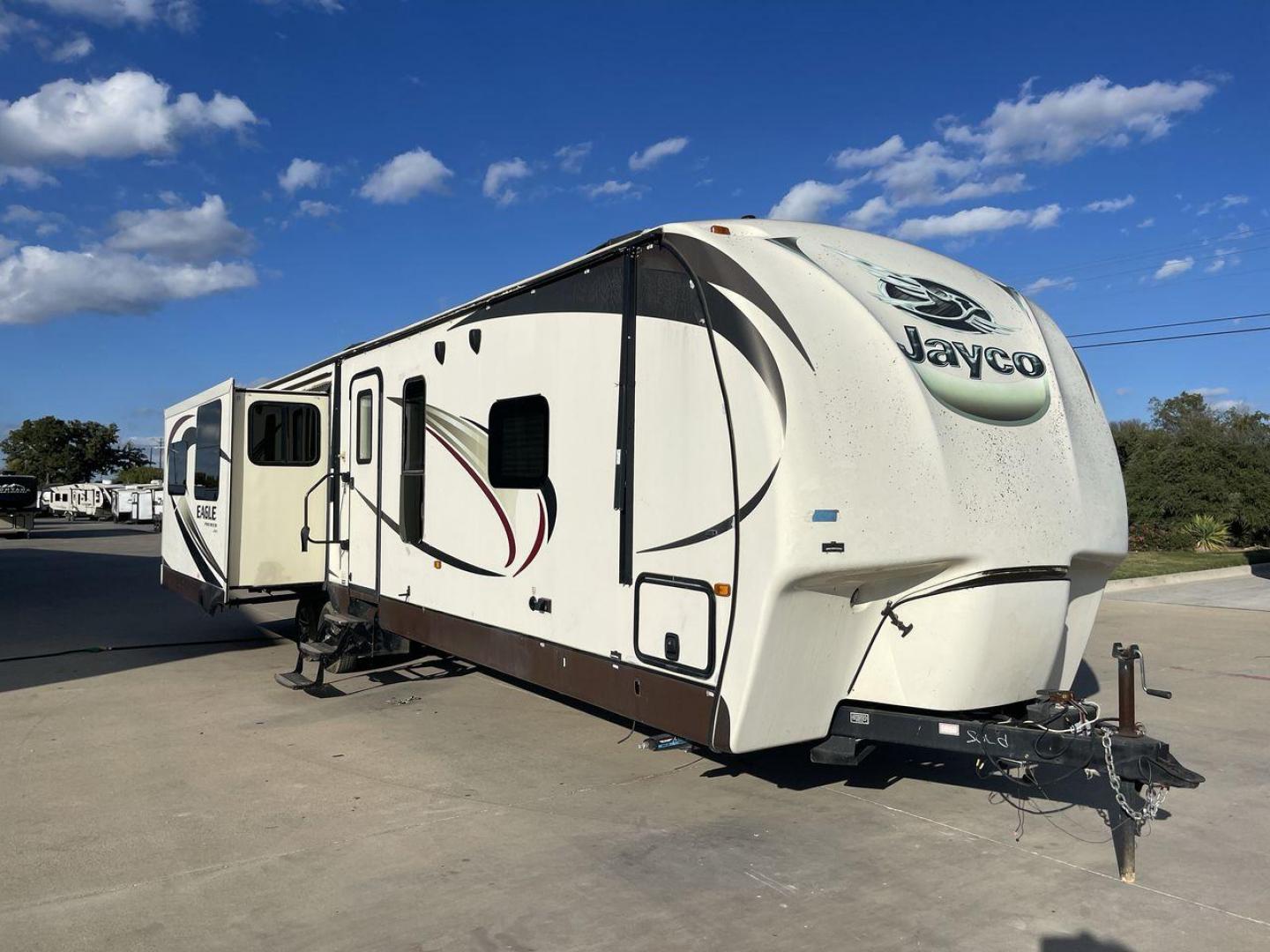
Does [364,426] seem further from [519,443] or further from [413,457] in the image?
[519,443]

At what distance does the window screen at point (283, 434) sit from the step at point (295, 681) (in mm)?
2187

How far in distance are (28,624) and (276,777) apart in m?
9.07

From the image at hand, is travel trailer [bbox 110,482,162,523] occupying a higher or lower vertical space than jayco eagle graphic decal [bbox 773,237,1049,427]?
lower

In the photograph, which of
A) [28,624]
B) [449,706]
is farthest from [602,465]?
[28,624]

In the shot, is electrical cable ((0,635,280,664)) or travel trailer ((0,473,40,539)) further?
travel trailer ((0,473,40,539))

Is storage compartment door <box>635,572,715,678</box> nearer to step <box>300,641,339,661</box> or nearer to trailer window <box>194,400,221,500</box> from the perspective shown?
step <box>300,641,339,661</box>

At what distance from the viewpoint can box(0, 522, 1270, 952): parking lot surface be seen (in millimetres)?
4145

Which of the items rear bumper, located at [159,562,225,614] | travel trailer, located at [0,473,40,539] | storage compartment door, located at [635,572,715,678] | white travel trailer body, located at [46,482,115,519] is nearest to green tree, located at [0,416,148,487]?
white travel trailer body, located at [46,482,115,519]

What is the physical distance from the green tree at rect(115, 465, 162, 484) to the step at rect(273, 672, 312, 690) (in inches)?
3198

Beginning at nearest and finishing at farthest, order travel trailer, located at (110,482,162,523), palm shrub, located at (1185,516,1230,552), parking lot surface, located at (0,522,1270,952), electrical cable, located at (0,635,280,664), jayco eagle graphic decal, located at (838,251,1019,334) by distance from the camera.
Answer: parking lot surface, located at (0,522,1270,952) < jayco eagle graphic decal, located at (838,251,1019,334) < electrical cable, located at (0,635,280,664) < palm shrub, located at (1185,516,1230,552) < travel trailer, located at (110,482,162,523)

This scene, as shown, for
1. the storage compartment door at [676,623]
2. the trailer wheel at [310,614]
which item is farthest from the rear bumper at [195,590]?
the storage compartment door at [676,623]

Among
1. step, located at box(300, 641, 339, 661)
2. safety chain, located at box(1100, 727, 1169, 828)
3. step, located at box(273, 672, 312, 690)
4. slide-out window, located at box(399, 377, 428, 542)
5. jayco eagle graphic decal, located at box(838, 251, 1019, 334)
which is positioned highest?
jayco eagle graphic decal, located at box(838, 251, 1019, 334)

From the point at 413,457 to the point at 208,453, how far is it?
356cm

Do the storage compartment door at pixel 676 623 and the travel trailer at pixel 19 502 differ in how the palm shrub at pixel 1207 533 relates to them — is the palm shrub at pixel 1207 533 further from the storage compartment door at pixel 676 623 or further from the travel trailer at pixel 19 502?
the travel trailer at pixel 19 502
